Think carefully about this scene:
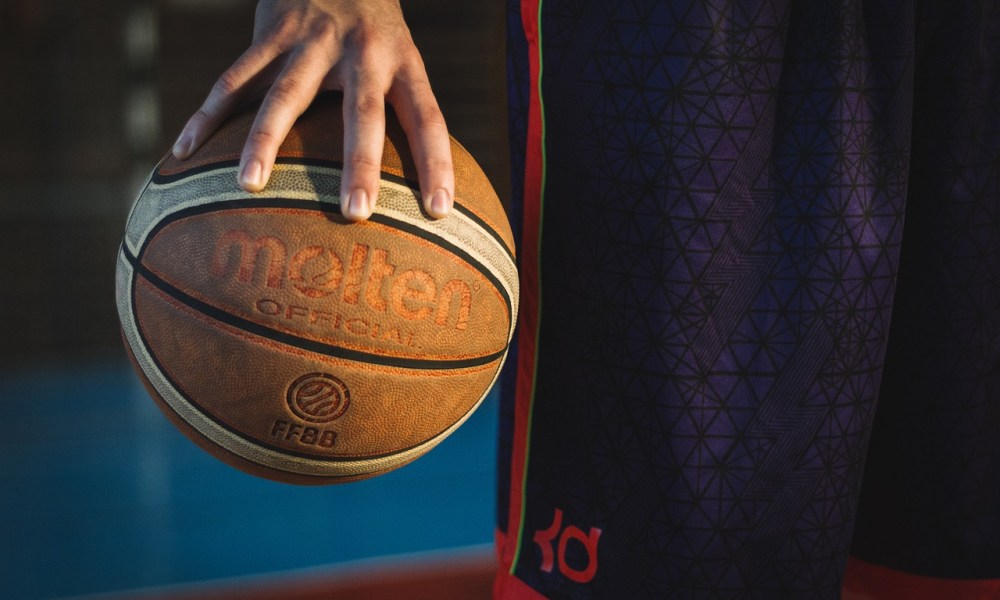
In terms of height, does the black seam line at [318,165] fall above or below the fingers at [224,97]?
below

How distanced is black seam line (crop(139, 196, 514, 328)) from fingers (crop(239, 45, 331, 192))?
18mm

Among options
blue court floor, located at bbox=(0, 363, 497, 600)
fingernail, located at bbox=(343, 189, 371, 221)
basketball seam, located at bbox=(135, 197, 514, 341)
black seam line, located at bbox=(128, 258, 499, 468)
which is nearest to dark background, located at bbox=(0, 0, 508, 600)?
blue court floor, located at bbox=(0, 363, 497, 600)

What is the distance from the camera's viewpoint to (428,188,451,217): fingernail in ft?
2.87

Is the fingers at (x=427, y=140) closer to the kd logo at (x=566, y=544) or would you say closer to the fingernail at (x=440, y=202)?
the fingernail at (x=440, y=202)

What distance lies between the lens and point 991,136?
1.04 m

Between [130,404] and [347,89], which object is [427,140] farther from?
[130,404]

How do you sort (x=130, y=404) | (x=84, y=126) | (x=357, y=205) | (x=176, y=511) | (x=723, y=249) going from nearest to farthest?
(x=357, y=205)
(x=723, y=249)
(x=176, y=511)
(x=130, y=404)
(x=84, y=126)

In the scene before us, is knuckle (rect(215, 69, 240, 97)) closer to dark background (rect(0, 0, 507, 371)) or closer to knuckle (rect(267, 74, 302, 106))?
knuckle (rect(267, 74, 302, 106))

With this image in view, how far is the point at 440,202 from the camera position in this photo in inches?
34.5

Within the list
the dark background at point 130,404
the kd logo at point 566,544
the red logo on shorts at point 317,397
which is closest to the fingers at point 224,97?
the red logo on shorts at point 317,397

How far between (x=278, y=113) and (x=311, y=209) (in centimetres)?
9

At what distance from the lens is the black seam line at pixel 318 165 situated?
87 cm

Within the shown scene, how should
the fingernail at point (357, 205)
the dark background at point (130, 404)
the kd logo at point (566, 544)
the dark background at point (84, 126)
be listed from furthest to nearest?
the dark background at point (84, 126)
the dark background at point (130, 404)
the kd logo at point (566, 544)
the fingernail at point (357, 205)

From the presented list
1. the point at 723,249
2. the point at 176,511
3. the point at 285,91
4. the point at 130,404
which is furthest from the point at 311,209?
the point at 130,404
